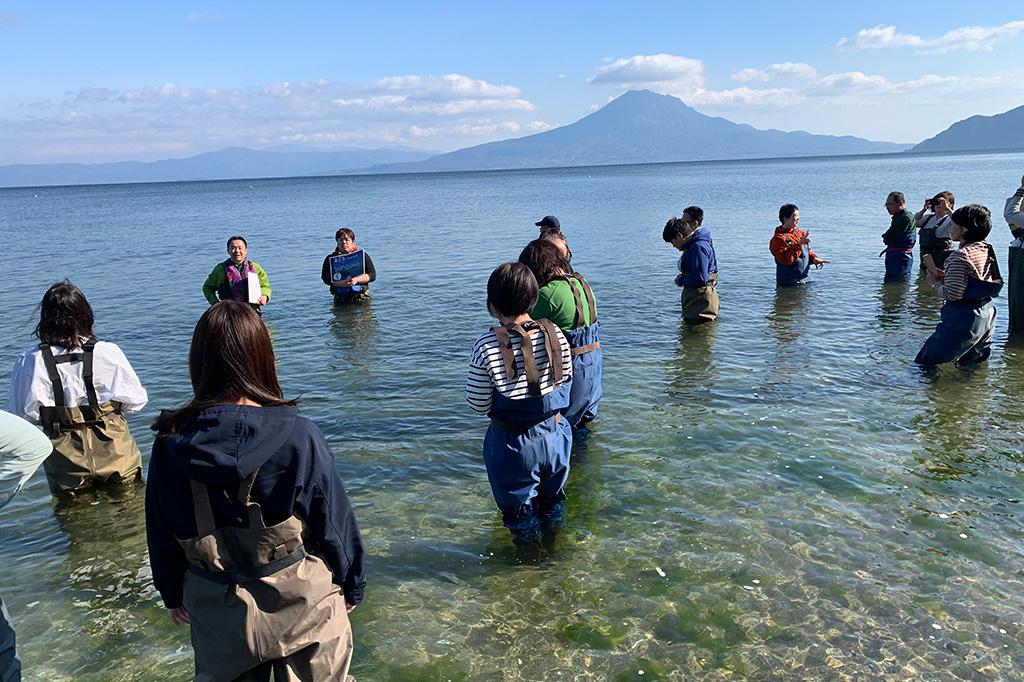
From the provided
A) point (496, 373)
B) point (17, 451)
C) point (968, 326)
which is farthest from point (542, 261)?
point (968, 326)

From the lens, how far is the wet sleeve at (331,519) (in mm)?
3102

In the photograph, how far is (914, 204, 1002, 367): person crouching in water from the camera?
354 inches

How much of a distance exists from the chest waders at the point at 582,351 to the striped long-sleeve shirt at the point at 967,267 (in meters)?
5.25

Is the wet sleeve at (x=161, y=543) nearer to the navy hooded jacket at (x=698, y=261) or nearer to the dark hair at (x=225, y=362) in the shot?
the dark hair at (x=225, y=362)

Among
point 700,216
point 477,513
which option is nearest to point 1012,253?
point 700,216

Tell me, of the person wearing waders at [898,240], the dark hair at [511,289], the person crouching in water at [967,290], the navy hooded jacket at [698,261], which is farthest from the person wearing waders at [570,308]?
the person wearing waders at [898,240]

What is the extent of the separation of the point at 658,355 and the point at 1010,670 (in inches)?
315

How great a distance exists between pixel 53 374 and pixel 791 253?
613 inches

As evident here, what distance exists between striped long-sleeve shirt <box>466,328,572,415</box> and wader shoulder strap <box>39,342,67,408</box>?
145 inches

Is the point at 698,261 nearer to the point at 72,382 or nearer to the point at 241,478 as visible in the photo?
the point at 72,382

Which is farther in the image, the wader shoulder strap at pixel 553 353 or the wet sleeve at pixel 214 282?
the wet sleeve at pixel 214 282

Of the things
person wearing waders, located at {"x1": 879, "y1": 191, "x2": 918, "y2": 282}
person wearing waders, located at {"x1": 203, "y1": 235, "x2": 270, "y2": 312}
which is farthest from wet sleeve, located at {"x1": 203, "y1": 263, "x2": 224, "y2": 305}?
person wearing waders, located at {"x1": 879, "y1": 191, "x2": 918, "y2": 282}

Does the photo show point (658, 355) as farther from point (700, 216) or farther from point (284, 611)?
point (284, 611)

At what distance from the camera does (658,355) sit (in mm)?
12312
